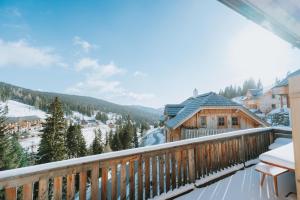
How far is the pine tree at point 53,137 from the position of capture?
2561cm

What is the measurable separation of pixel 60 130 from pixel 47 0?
79.9ft

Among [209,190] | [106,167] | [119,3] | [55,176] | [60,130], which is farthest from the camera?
[60,130]

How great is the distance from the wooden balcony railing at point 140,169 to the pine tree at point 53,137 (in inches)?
1001

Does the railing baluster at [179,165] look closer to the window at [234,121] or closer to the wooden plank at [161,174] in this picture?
the wooden plank at [161,174]

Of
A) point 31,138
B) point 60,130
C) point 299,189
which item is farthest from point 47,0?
point 31,138

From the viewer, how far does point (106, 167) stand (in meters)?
2.75

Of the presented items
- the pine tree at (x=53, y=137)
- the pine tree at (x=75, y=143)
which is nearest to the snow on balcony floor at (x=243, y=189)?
the pine tree at (x=53, y=137)

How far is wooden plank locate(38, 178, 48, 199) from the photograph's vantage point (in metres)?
2.20

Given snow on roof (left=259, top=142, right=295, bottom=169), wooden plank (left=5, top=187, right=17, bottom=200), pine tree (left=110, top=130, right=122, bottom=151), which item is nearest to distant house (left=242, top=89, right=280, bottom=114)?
pine tree (left=110, top=130, right=122, bottom=151)

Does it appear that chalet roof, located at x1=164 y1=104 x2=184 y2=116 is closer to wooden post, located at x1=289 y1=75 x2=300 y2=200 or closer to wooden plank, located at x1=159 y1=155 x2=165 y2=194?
wooden plank, located at x1=159 y1=155 x2=165 y2=194

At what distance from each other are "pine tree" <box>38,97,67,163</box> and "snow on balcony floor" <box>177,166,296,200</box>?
26.9 metres

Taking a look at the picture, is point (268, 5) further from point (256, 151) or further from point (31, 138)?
point (31, 138)

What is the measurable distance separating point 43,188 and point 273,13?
10.0 feet

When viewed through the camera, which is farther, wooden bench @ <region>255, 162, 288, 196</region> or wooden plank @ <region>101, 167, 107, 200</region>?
wooden bench @ <region>255, 162, 288, 196</region>
